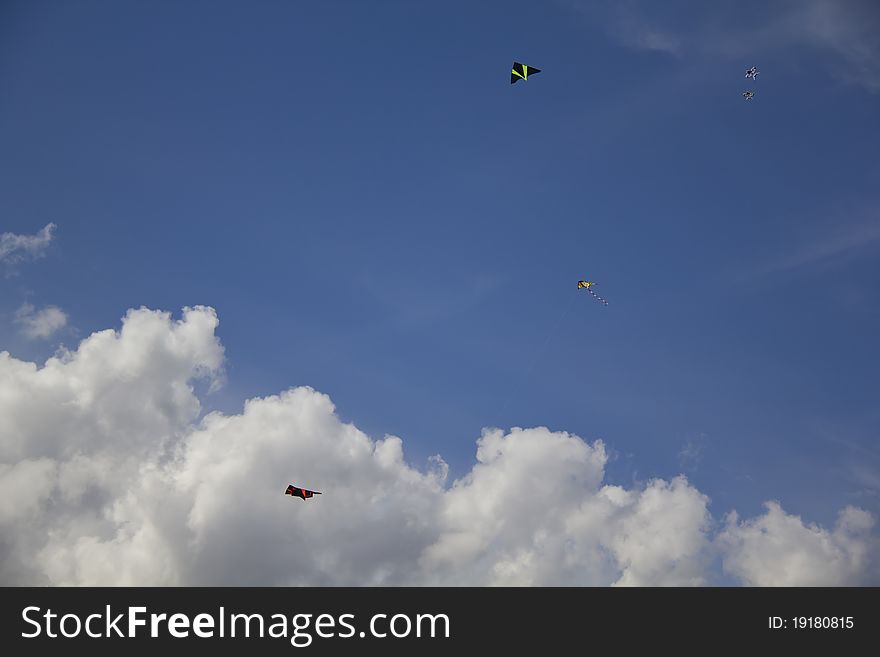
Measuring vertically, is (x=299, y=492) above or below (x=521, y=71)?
below

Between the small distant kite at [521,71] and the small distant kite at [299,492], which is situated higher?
the small distant kite at [521,71]

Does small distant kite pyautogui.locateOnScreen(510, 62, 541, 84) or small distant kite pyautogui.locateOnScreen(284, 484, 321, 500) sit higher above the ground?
small distant kite pyautogui.locateOnScreen(510, 62, 541, 84)
